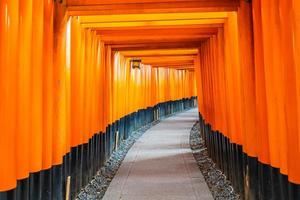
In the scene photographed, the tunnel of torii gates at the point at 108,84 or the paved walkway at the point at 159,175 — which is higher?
the tunnel of torii gates at the point at 108,84

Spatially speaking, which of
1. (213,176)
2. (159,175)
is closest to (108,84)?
(159,175)

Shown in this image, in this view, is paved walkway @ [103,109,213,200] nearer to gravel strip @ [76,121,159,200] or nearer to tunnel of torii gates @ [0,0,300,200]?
gravel strip @ [76,121,159,200]

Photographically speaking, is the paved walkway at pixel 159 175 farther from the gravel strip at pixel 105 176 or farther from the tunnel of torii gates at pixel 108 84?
the tunnel of torii gates at pixel 108 84

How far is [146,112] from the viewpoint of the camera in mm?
17828

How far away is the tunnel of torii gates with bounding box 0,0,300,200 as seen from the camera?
305 centimetres

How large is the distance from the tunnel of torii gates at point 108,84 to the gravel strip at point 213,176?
8.0 inches

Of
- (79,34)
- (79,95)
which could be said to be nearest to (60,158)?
(79,95)

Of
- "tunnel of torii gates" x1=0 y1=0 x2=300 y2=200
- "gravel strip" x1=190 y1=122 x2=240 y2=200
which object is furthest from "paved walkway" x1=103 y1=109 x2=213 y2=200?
"tunnel of torii gates" x1=0 y1=0 x2=300 y2=200

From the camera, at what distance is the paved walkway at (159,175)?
642 cm

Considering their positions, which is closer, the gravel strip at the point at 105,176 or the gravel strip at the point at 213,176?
the gravel strip at the point at 213,176

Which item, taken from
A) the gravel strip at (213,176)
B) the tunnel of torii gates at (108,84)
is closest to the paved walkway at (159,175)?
the gravel strip at (213,176)

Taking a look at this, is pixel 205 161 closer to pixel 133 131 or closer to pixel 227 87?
pixel 227 87

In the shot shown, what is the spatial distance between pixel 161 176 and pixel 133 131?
7.44 metres

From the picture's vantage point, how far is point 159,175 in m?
7.91
